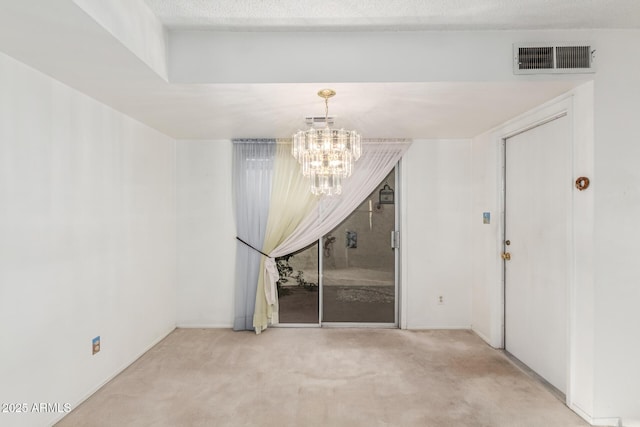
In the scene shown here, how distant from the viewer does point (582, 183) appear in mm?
2285

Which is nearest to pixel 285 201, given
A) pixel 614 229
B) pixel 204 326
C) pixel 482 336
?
pixel 204 326

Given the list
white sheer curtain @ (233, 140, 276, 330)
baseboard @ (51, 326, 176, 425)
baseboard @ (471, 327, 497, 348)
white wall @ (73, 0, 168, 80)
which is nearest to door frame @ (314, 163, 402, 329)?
white sheer curtain @ (233, 140, 276, 330)

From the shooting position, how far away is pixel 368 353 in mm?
3303

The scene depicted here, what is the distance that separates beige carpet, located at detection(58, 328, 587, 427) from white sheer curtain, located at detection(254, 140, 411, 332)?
2.99 ft

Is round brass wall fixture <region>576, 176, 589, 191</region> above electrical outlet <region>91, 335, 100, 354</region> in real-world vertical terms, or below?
above

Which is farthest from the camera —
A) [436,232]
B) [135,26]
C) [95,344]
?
[436,232]

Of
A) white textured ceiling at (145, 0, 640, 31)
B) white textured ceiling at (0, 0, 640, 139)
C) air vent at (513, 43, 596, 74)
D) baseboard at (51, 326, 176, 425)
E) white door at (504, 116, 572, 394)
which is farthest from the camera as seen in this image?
white door at (504, 116, 572, 394)

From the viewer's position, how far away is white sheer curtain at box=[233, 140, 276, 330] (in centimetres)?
399

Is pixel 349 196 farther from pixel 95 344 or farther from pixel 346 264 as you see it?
pixel 95 344

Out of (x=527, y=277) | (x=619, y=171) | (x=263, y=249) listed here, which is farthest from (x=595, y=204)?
(x=263, y=249)

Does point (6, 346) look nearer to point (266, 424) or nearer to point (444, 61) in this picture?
point (266, 424)

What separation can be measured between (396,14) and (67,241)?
2.76 m

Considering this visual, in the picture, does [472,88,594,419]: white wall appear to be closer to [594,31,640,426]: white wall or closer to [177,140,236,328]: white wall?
[594,31,640,426]: white wall

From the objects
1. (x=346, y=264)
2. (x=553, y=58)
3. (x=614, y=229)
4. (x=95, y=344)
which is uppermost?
(x=553, y=58)
